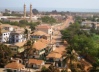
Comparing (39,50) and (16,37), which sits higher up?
(16,37)

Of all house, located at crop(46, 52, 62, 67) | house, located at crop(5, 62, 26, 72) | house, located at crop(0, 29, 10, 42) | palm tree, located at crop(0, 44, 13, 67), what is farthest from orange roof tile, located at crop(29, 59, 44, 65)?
house, located at crop(0, 29, 10, 42)

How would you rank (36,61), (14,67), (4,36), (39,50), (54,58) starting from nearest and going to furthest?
(14,67), (36,61), (54,58), (39,50), (4,36)

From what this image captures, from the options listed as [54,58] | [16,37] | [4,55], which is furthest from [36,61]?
[16,37]

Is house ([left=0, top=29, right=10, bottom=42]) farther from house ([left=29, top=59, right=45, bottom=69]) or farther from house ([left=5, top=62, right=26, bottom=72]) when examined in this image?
house ([left=5, top=62, right=26, bottom=72])

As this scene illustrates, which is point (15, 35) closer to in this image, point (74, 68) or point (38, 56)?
point (38, 56)

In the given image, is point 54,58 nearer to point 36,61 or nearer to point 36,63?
point 36,61

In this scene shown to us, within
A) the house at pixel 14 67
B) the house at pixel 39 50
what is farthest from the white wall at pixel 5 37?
the house at pixel 14 67

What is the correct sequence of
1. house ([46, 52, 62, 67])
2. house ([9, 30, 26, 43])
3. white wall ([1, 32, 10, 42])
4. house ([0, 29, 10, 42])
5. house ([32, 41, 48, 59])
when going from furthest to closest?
1. white wall ([1, 32, 10, 42])
2. house ([0, 29, 10, 42])
3. house ([9, 30, 26, 43])
4. house ([32, 41, 48, 59])
5. house ([46, 52, 62, 67])

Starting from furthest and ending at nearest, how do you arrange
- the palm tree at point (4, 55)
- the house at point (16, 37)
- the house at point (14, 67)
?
the house at point (16, 37) → the palm tree at point (4, 55) → the house at point (14, 67)

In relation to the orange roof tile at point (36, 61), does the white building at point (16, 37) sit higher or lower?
higher

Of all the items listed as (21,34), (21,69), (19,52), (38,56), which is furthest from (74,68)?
(21,34)

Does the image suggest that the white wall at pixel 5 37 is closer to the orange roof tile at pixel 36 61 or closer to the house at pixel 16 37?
the house at pixel 16 37
